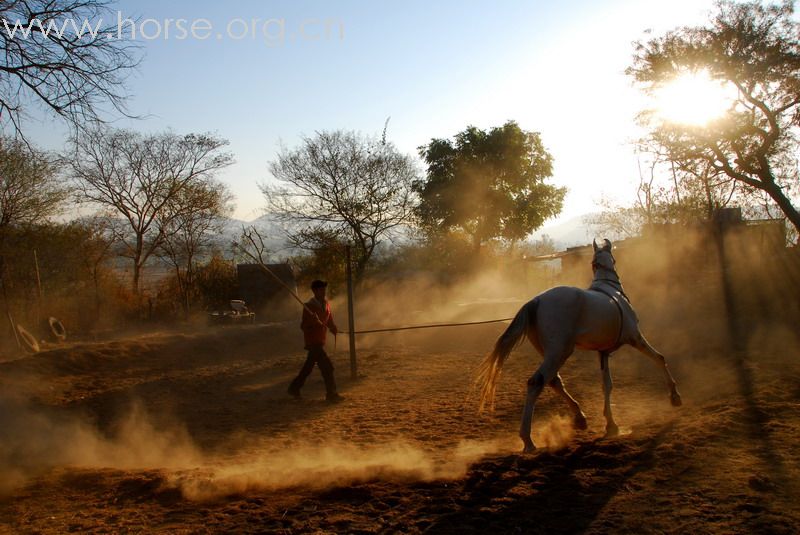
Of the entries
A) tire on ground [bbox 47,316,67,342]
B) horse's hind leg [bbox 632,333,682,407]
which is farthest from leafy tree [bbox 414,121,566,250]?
horse's hind leg [bbox 632,333,682,407]

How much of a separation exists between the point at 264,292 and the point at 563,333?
20.0m

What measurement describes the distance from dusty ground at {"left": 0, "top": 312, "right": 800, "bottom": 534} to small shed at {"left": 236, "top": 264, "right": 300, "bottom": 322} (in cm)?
1222

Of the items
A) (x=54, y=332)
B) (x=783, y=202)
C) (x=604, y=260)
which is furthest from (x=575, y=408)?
(x=783, y=202)

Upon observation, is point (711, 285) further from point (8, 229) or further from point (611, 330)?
point (8, 229)

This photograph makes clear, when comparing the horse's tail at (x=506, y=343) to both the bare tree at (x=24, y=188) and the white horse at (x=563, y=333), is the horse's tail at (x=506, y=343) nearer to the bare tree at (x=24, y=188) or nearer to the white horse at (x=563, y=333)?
the white horse at (x=563, y=333)

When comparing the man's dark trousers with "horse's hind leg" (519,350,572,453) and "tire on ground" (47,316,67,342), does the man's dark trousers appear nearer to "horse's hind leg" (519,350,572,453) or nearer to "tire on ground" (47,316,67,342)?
"horse's hind leg" (519,350,572,453)

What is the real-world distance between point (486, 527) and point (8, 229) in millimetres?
21058

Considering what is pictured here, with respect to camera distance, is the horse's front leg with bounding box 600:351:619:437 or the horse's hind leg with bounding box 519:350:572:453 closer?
the horse's hind leg with bounding box 519:350:572:453

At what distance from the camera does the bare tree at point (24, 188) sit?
20047mm

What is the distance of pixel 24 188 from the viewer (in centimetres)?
2116

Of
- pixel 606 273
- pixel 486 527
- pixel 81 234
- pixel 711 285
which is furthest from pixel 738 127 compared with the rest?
pixel 81 234

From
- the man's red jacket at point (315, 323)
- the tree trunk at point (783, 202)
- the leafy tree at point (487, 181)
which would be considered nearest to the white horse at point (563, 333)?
the man's red jacket at point (315, 323)

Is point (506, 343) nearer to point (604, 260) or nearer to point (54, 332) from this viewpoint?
point (604, 260)

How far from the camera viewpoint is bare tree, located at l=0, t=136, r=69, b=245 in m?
20.0
